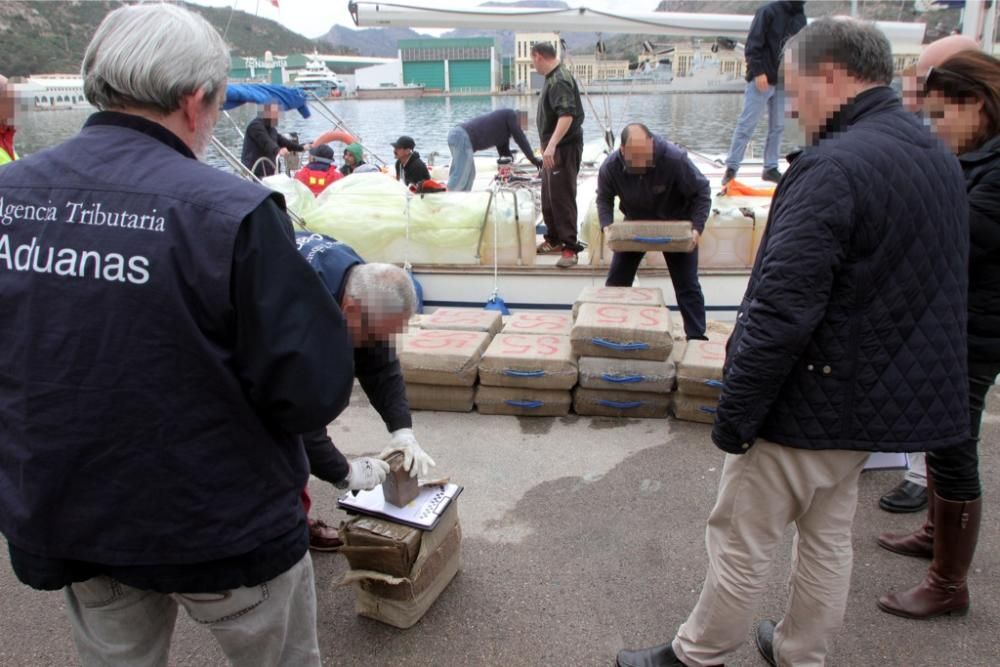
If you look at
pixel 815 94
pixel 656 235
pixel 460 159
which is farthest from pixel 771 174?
pixel 815 94

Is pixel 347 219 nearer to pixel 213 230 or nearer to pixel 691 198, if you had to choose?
pixel 691 198

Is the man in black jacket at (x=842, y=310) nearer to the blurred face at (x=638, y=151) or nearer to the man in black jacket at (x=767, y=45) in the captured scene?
the blurred face at (x=638, y=151)

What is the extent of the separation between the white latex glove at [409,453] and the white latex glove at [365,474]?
130 mm

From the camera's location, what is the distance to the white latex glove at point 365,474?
2186 millimetres

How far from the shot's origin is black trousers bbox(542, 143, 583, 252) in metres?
6.20

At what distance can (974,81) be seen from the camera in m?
2.27

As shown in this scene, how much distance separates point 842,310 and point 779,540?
2.30 ft

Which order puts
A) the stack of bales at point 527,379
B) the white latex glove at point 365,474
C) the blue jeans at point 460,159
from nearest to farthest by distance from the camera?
the white latex glove at point 365,474, the stack of bales at point 527,379, the blue jeans at point 460,159

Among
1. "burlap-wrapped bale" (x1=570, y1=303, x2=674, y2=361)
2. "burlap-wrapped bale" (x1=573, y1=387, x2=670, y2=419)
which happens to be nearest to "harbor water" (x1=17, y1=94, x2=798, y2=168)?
"burlap-wrapped bale" (x1=570, y1=303, x2=674, y2=361)

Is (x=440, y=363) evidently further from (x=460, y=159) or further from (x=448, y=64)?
(x=448, y=64)

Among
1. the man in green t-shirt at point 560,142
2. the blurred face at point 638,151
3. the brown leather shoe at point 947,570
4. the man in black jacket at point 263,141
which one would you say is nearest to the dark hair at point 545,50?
the man in green t-shirt at point 560,142

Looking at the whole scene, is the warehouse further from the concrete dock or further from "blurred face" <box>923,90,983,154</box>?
"blurred face" <box>923,90,983,154</box>

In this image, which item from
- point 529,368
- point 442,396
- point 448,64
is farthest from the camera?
point 448,64

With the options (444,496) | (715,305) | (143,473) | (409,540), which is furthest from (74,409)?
(715,305)
